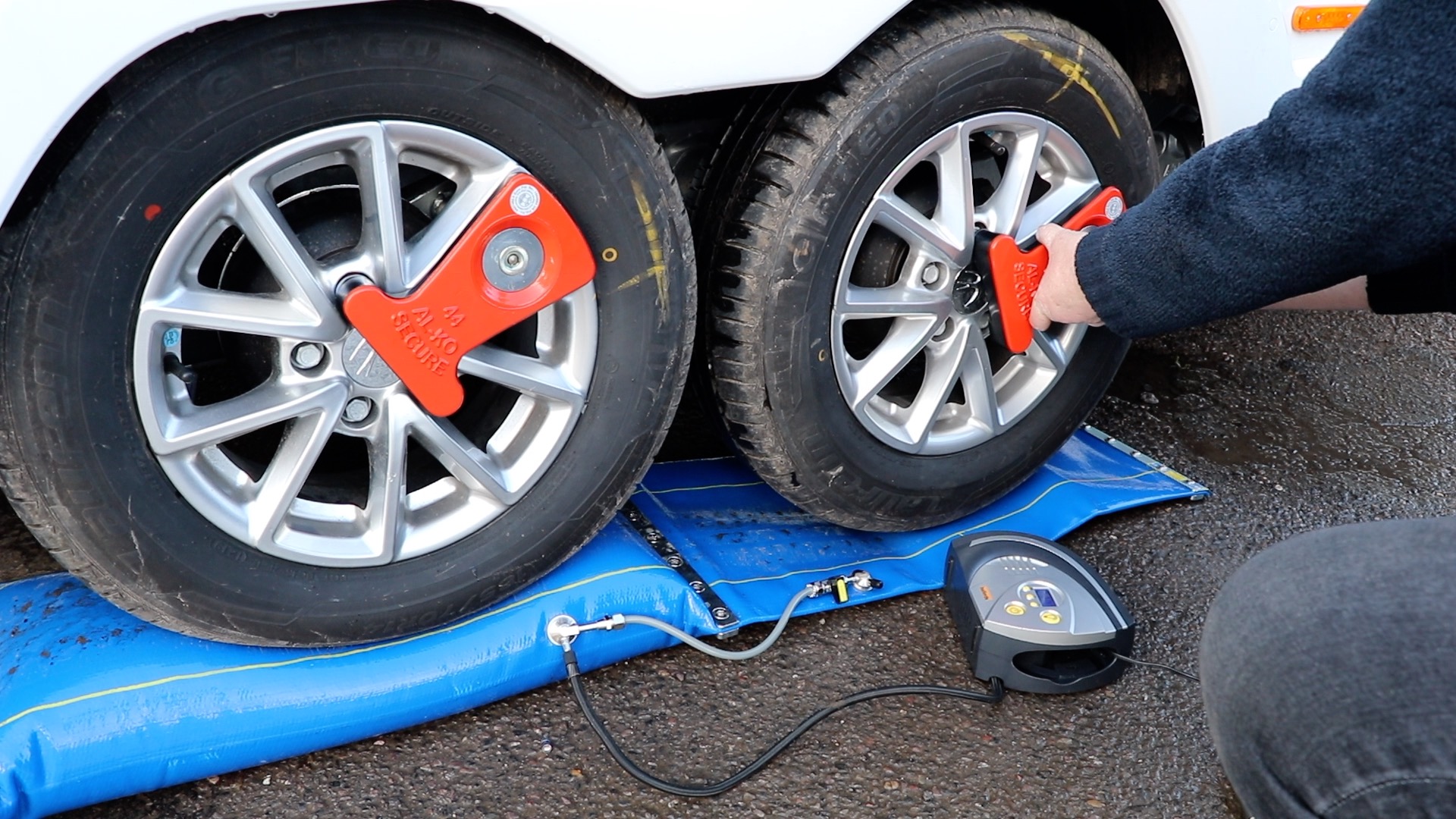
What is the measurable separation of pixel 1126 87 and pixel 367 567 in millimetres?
1519

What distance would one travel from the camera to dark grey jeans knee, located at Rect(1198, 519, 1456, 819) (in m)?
0.90

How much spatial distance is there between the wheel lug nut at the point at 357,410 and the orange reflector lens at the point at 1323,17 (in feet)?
5.64

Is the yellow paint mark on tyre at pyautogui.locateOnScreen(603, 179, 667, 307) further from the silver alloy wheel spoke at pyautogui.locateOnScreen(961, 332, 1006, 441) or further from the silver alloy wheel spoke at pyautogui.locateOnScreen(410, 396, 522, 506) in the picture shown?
the silver alloy wheel spoke at pyautogui.locateOnScreen(961, 332, 1006, 441)

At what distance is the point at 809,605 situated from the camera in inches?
75.8

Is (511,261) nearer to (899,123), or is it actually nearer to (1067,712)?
(899,123)

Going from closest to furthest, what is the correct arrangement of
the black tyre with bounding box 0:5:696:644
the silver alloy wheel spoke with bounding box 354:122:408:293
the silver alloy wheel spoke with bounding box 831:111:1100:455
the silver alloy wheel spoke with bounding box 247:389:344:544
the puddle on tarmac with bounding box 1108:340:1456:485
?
the black tyre with bounding box 0:5:696:644, the silver alloy wheel spoke with bounding box 354:122:408:293, the silver alloy wheel spoke with bounding box 247:389:344:544, the silver alloy wheel spoke with bounding box 831:111:1100:455, the puddle on tarmac with bounding box 1108:340:1456:485

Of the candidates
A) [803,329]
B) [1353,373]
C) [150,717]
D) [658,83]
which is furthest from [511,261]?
[1353,373]

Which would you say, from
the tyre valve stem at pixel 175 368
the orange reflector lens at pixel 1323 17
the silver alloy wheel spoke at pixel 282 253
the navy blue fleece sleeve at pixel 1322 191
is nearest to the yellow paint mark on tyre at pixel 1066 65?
the orange reflector lens at pixel 1323 17

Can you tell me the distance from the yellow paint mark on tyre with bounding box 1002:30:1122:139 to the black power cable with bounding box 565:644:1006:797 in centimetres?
99

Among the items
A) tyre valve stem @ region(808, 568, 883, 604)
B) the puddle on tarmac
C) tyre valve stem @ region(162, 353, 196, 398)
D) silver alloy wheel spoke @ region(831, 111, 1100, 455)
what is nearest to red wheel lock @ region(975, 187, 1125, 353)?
silver alloy wheel spoke @ region(831, 111, 1100, 455)

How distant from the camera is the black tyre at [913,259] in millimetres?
1719

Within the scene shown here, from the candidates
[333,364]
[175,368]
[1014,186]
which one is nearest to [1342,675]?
[1014,186]

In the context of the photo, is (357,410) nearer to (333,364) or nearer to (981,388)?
(333,364)

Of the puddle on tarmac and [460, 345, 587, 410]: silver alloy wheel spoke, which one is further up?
[460, 345, 587, 410]: silver alloy wheel spoke
